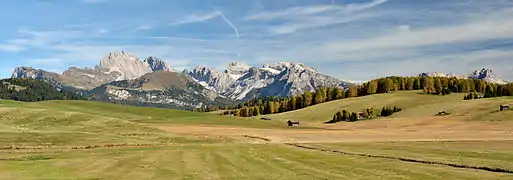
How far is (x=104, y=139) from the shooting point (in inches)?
2960

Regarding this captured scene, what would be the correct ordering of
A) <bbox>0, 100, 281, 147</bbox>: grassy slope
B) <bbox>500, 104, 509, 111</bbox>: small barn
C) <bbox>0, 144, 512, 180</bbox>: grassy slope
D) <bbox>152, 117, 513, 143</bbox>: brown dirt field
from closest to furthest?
<bbox>0, 144, 512, 180</bbox>: grassy slope < <bbox>0, 100, 281, 147</bbox>: grassy slope < <bbox>152, 117, 513, 143</bbox>: brown dirt field < <bbox>500, 104, 509, 111</bbox>: small barn

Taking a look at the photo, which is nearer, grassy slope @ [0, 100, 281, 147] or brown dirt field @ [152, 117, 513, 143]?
grassy slope @ [0, 100, 281, 147]

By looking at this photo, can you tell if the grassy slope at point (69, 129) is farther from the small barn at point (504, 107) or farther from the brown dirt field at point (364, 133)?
the small barn at point (504, 107)

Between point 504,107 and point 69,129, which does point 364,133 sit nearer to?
point 69,129

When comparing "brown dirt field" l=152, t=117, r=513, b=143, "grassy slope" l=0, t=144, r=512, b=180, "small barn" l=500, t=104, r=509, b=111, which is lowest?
"brown dirt field" l=152, t=117, r=513, b=143

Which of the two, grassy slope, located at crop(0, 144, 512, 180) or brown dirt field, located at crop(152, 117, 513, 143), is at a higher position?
grassy slope, located at crop(0, 144, 512, 180)

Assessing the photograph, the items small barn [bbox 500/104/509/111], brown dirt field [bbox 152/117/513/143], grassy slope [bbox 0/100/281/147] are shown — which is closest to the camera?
grassy slope [bbox 0/100/281/147]

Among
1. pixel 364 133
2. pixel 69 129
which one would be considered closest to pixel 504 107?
pixel 364 133

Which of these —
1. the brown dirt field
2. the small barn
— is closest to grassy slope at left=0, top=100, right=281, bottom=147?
the brown dirt field

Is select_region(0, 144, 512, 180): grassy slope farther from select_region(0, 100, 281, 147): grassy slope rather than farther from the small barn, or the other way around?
the small barn

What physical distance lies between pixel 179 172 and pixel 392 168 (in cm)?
1667

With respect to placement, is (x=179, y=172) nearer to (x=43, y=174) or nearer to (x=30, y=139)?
(x=43, y=174)

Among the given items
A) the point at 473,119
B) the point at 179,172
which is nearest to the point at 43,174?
the point at 179,172

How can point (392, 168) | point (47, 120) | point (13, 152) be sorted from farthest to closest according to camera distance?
point (47, 120), point (13, 152), point (392, 168)
